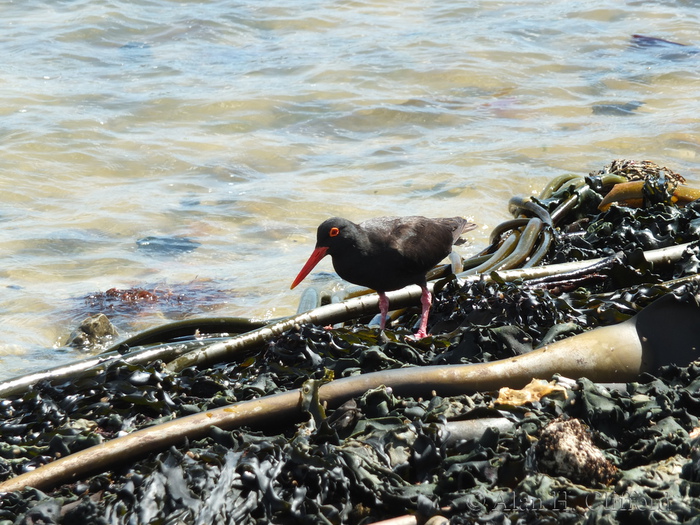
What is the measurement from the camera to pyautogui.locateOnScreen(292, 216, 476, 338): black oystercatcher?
4336 millimetres

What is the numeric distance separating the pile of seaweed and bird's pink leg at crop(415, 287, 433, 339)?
1.26 ft

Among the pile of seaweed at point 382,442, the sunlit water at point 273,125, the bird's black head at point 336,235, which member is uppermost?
the pile of seaweed at point 382,442

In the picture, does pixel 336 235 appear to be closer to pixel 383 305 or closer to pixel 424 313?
pixel 383 305

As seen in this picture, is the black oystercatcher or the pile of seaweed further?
the black oystercatcher

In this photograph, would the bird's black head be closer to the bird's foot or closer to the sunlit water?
the bird's foot

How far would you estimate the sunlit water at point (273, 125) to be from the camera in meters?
6.81

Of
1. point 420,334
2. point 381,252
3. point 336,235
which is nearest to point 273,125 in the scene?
point 336,235

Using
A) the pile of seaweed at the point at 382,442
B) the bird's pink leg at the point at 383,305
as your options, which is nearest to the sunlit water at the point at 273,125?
the bird's pink leg at the point at 383,305

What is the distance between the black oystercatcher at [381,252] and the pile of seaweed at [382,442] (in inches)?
39.4

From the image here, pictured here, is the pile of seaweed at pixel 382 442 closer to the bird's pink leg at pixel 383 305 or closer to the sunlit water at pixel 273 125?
the bird's pink leg at pixel 383 305

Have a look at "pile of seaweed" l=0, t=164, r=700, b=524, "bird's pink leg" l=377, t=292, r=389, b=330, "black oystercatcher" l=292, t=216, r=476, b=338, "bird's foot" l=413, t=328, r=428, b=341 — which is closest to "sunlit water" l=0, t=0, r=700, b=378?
"black oystercatcher" l=292, t=216, r=476, b=338

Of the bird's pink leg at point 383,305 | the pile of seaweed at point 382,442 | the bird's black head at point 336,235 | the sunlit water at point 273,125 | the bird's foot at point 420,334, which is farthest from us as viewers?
the sunlit water at point 273,125

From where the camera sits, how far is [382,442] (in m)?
2.36

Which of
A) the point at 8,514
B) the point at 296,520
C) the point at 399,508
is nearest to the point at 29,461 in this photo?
the point at 8,514
